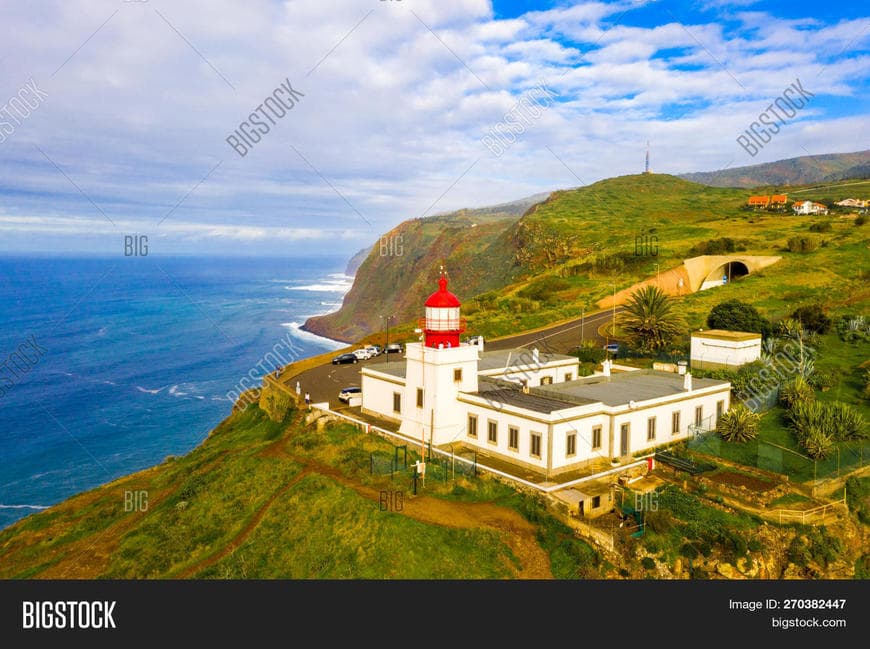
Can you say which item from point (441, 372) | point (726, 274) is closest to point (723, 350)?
point (441, 372)

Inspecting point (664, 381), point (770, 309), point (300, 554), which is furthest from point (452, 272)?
point (300, 554)

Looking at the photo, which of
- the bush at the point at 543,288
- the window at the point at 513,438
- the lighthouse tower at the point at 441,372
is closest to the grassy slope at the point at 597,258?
the bush at the point at 543,288

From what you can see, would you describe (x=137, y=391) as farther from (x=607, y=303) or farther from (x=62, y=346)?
(x=607, y=303)

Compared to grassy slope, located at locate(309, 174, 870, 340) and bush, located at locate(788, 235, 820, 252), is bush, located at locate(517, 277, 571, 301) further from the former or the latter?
bush, located at locate(788, 235, 820, 252)

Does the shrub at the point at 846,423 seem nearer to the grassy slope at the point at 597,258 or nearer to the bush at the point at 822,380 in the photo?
the bush at the point at 822,380

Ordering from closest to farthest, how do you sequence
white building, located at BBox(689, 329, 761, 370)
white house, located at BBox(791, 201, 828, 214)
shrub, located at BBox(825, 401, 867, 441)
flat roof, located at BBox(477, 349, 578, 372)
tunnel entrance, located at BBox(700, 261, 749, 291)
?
shrub, located at BBox(825, 401, 867, 441) → flat roof, located at BBox(477, 349, 578, 372) → white building, located at BBox(689, 329, 761, 370) → tunnel entrance, located at BBox(700, 261, 749, 291) → white house, located at BBox(791, 201, 828, 214)

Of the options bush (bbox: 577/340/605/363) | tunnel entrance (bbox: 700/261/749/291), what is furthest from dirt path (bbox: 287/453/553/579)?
tunnel entrance (bbox: 700/261/749/291)
